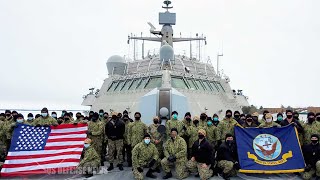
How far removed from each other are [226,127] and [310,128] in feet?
6.04

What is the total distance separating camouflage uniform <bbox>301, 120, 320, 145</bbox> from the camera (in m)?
6.39

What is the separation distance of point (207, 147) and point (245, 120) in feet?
5.60

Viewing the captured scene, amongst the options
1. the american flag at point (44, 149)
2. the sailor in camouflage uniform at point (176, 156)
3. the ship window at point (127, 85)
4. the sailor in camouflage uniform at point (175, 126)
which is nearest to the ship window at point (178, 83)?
the ship window at point (127, 85)

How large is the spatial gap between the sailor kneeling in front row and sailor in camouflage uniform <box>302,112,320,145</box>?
0.48 meters

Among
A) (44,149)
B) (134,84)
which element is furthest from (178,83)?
(44,149)

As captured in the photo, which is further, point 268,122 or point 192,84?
point 192,84

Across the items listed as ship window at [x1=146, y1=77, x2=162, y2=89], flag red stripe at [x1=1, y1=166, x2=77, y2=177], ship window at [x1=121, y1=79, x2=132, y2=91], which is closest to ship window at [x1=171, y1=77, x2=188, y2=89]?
ship window at [x1=146, y1=77, x2=162, y2=89]

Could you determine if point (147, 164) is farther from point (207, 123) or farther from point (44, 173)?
point (44, 173)

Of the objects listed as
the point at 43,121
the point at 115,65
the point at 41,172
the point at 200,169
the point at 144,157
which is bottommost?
the point at 41,172

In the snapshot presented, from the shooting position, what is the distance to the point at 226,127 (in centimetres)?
675

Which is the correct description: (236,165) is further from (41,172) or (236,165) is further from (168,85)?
(168,85)

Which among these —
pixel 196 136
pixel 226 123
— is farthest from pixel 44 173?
pixel 226 123

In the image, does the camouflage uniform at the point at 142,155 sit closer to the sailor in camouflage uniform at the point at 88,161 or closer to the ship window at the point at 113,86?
the sailor in camouflage uniform at the point at 88,161

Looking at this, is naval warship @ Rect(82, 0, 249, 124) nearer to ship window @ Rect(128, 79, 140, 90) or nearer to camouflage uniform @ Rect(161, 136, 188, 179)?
ship window @ Rect(128, 79, 140, 90)
